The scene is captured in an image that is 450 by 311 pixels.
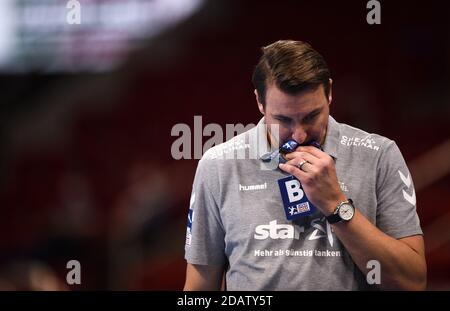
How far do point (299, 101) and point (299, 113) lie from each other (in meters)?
0.03

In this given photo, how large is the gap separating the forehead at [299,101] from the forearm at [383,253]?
322mm

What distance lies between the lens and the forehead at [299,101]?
177 cm

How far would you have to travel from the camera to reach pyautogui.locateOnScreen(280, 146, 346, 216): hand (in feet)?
5.48

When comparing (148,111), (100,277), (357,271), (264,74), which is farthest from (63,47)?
(357,271)

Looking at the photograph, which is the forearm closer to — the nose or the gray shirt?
the gray shirt

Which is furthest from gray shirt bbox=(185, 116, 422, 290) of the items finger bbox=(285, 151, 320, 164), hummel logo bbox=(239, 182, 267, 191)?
finger bbox=(285, 151, 320, 164)

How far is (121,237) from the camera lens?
407 centimetres

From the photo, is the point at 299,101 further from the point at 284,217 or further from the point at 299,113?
the point at 284,217

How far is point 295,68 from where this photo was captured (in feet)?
5.80

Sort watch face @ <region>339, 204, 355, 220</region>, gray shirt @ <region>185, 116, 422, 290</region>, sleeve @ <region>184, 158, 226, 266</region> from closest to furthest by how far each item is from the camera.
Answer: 1. watch face @ <region>339, 204, 355, 220</region>
2. gray shirt @ <region>185, 116, 422, 290</region>
3. sleeve @ <region>184, 158, 226, 266</region>

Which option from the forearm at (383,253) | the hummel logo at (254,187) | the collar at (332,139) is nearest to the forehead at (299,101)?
the collar at (332,139)

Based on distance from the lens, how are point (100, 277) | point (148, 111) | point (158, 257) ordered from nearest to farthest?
1. point (100, 277)
2. point (158, 257)
3. point (148, 111)

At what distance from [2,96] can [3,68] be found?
0.82 m

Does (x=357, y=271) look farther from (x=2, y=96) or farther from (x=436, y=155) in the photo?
(x=2, y=96)
